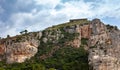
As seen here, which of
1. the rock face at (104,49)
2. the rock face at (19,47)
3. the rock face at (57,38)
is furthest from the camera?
the rock face at (19,47)

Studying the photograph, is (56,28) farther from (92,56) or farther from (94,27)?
(92,56)

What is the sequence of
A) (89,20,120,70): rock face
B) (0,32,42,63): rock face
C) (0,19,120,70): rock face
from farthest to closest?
(0,32,42,63): rock face < (0,19,120,70): rock face < (89,20,120,70): rock face

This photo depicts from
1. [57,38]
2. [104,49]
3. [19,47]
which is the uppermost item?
[57,38]

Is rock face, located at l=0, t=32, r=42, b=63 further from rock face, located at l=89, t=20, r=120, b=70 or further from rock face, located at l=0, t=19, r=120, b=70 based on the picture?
rock face, located at l=89, t=20, r=120, b=70

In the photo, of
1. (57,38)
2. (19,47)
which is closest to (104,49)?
(57,38)

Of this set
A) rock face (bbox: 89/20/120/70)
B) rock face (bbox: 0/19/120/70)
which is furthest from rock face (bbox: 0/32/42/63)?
rock face (bbox: 89/20/120/70)

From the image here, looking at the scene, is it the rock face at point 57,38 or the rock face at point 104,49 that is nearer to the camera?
the rock face at point 104,49

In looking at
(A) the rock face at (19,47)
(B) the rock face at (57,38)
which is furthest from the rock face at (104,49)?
(A) the rock face at (19,47)

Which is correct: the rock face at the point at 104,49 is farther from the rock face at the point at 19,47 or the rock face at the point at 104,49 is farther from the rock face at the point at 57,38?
the rock face at the point at 19,47

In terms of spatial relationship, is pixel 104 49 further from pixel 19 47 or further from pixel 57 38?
pixel 19 47

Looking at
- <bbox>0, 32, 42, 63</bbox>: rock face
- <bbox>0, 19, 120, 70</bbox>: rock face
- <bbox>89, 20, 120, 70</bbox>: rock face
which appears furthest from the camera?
<bbox>0, 32, 42, 63</bbox>: rock face

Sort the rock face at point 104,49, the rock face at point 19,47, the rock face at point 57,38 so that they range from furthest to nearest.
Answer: the rock face at point 19,47 → the rock face at point 57,38 → the rock face at point 104,49

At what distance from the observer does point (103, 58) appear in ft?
279

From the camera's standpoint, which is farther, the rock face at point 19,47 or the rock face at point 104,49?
the rock face at point 19,47
